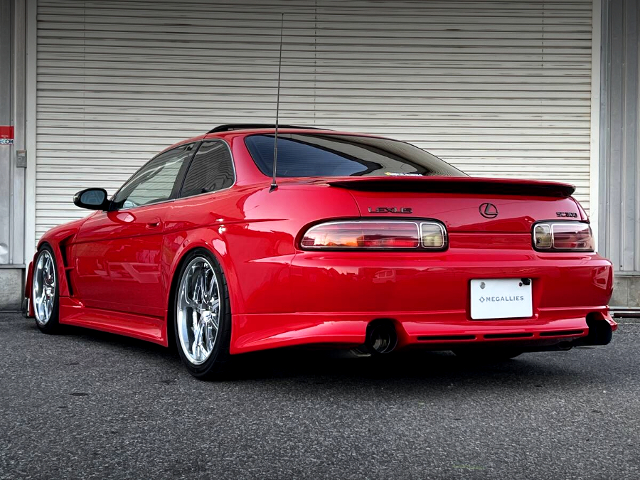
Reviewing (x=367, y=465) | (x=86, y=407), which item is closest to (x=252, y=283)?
(x=86, y=407)

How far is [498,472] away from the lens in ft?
8.55

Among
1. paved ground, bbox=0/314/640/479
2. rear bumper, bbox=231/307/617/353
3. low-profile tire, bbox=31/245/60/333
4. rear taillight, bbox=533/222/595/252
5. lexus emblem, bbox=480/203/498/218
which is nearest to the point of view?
paved ground, bbox=0/314/640/479

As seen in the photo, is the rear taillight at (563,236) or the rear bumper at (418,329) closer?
the rear bumper at (418,329)

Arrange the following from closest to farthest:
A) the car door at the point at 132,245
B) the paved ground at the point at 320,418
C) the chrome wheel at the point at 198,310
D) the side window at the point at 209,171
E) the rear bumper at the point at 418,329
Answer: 1. the paved ground at the point at 320,418
2. the rear bumper at the point at 418,329
3. the chrome wheel at the point at 198,310
4. the side window at the point at 209,171
5. the car door at the point at 132,245

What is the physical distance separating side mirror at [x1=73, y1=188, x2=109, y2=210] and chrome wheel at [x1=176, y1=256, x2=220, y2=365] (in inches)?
54.4

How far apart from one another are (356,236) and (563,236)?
1052mm

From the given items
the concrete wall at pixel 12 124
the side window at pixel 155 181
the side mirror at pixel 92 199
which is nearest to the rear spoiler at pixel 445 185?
the side window at pixel 155 181

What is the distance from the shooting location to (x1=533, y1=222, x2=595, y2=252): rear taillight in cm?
389

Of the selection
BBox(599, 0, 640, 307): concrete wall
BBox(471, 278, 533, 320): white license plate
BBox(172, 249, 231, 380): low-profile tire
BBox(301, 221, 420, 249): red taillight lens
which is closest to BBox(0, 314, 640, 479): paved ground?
BBox(172, 249, 231, 380): low-profile tire

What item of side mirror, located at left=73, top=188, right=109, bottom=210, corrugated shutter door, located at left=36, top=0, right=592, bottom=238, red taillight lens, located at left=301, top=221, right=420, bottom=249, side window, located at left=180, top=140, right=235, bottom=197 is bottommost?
red taillight lens, located at left=301, top=221, right=420, bottom=249

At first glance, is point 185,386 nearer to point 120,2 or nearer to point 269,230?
point 269,230

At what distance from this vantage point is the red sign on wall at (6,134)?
889 centimetres

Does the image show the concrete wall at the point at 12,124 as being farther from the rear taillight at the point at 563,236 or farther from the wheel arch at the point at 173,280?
the rear taillight at the point at 563,236

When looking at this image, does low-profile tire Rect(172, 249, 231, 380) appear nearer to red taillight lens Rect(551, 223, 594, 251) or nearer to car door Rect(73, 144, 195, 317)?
car door Rect(73, 144, 195, 317)
